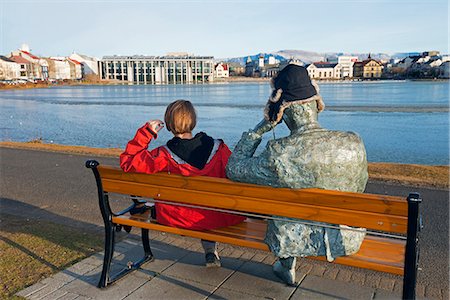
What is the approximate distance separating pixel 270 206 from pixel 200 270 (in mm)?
1376

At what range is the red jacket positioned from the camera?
314 cm

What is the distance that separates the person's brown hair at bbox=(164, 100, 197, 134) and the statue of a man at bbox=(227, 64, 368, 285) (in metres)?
0.56

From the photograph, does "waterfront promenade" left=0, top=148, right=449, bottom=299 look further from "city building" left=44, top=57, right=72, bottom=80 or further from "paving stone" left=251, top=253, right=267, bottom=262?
"city building" left=44, top=57, right=72, bottom=80

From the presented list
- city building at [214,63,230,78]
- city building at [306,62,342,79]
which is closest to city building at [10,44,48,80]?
city building at [214,63,230,78]

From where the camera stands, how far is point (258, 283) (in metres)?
3.48

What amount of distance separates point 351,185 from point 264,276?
54.6 inches

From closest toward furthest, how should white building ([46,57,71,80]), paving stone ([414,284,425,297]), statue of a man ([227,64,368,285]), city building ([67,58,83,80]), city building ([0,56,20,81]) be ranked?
statue of a man ([227,64,368,285])
paving stone ([414,284,425,297])
city building ([0,56,20,81])
white building ([46,57,71,80])
city building ([67,58,83,80])

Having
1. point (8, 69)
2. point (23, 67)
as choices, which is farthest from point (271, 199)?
point (23, 67)

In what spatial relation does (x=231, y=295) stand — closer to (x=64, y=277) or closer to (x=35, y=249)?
(x=64, y=277)

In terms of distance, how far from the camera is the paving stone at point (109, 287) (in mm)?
3332

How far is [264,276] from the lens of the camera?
3.62m

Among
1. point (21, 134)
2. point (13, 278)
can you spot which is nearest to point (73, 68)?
point (21, 134)

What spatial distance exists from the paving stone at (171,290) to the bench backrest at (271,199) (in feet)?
2.54

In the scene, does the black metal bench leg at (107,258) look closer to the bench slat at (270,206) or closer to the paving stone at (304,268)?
the bench slat at (270,206)
